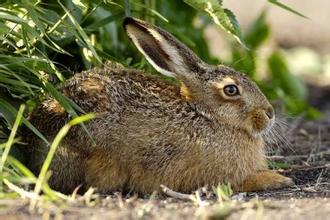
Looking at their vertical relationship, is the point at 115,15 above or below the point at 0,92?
above

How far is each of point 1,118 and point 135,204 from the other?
3.91 ft

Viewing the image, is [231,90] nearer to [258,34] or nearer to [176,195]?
[176,195]

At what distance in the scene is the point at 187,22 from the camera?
7.79m

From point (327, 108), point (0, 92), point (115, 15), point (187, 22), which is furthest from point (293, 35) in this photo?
point (0, 92)

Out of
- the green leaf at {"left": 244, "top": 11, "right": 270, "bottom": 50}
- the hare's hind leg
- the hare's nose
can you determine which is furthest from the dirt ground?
the green leaf at {"left": 244, "top": 11, "right": 270, "bottom": 50}

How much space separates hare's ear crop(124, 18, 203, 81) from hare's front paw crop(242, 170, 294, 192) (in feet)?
2.35

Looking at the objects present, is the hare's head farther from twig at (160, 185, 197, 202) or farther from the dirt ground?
twig at (160, 185, 197, 202)

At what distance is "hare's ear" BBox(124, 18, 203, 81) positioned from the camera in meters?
5.55

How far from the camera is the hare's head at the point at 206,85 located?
5543 millimetres

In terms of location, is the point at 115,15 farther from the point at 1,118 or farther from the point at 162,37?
the point at 1,118

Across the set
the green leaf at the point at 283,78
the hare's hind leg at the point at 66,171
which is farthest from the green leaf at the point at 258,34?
the hare's hind leg at the point at 66,171

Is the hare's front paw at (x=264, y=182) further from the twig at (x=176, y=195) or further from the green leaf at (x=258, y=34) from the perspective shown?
the green leaf at (x=258, y=34)

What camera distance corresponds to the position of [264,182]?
5.44 metres

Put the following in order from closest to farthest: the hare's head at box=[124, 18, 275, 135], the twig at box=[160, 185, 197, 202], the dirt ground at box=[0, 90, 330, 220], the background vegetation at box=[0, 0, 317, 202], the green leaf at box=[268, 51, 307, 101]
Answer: the dirt ground at box=[0, 90, 330, 220] < the twig at box=[160, 185, 197, 202] < the background vegetation at box=[0, 0, 317, 202] < the hare's head at box=[124, 18, 275, 135] < the green leaf at box=[268, 51, 307, 101]
